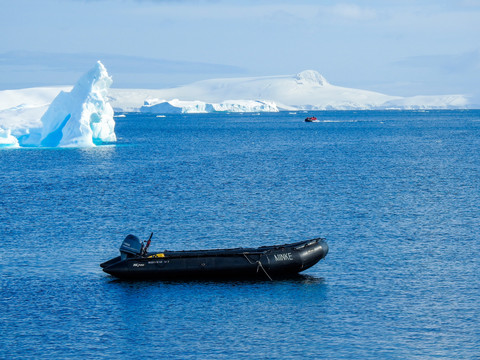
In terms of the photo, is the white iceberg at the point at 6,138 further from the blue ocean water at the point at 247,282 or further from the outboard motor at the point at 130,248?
the outboard motor at the point at 130,248

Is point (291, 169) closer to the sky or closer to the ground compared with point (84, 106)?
closer to the ground

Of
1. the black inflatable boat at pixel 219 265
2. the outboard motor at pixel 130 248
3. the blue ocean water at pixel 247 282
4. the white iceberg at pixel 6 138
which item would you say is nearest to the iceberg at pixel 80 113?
the white iceberg at pixel 6 138

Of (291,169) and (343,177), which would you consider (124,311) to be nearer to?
(343,177)

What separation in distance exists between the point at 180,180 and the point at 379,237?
34.6 meters

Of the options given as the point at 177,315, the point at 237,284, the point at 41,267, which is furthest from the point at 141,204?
the point at 177,315

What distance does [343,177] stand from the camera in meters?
79.2

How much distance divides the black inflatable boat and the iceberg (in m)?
68.7

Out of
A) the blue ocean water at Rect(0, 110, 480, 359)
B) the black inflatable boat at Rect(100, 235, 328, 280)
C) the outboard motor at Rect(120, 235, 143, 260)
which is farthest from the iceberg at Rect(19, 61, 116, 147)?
the black inflatable boat at Rect(100, 235, 328, 280)

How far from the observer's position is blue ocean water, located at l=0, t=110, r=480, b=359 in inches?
1126

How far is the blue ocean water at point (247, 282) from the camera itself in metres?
28.6

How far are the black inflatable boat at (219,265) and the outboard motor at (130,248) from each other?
59 centimetres

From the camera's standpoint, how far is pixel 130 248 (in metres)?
39.1

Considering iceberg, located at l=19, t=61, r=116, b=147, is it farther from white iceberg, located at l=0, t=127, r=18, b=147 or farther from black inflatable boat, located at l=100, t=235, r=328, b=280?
black inflatable boat, located at l=100, t=235, r=328, b=280

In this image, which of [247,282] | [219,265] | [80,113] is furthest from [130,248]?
[80,113]
